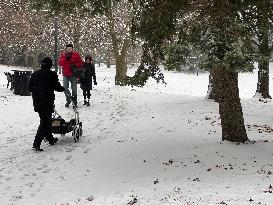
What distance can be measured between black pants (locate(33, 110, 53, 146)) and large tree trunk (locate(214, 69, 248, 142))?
375 cm

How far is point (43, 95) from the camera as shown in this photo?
952 centimetres

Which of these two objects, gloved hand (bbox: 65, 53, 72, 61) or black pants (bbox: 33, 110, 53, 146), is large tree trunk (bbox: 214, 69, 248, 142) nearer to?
black pants (bbox: 33, 110, 53, 146)

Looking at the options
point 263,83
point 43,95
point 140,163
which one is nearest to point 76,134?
point 43,95

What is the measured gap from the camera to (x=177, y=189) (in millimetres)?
6500

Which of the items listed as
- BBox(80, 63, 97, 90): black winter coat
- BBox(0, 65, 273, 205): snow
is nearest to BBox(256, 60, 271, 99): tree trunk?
BBox(0, 65, 273, 205): snow

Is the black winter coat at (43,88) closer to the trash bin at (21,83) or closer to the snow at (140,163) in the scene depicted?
the snow at (140,163)

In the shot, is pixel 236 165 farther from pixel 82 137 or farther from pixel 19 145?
pixel 19 145

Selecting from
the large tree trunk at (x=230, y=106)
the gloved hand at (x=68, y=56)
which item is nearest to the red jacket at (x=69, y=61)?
the gloved hand at (x=68, y=56)

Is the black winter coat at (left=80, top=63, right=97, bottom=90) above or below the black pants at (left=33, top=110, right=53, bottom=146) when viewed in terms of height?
above

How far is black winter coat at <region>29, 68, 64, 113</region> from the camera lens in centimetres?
952

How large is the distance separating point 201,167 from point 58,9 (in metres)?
4.20

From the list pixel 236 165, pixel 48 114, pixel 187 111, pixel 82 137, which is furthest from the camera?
pixel 187 111

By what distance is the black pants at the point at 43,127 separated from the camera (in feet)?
31.0

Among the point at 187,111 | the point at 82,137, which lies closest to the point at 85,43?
the point at 187,111
